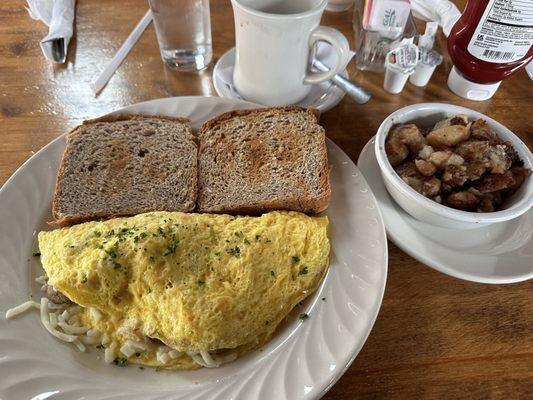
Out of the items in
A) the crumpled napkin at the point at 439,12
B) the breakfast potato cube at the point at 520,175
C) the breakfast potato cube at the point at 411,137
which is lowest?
the breakfast potato cube at the point at 520,175

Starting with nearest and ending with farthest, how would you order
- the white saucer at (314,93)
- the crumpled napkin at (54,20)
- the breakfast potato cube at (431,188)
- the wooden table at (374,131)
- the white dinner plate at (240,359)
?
the white dinner plate at (240,359)
the wooden table at (374,131)
the breakfast potato cube at (431,188)
the white saucer at (314,93)
the crumpled napkin at (54,20)

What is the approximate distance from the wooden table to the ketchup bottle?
0.28 feet

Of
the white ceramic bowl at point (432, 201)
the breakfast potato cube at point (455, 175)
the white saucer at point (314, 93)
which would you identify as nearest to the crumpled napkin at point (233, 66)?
the white saucer at point (314, 93)

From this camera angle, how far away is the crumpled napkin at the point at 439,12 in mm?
1971

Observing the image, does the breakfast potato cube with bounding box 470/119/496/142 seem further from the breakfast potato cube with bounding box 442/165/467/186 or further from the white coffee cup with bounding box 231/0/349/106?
the white coffee cup with bounding box 231/0/349/106

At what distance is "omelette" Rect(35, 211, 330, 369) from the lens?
3.43 feet

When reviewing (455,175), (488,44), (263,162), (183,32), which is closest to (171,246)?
(263,162)

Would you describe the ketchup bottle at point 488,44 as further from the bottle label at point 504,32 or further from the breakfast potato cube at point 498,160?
the breakfast potato cube at point 498,160

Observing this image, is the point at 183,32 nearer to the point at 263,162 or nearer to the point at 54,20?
the point at 54,20

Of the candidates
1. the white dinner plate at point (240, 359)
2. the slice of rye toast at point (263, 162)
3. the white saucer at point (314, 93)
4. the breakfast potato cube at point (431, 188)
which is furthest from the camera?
the white saucer at point (314, 93)

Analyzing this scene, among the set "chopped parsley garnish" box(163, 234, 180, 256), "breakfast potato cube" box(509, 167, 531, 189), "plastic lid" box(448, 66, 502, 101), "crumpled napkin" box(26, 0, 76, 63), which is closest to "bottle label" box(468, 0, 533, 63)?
"plastic lid" box(448, 66, 502, 101)

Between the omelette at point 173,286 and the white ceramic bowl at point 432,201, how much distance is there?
29cm

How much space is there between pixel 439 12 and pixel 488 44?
2.14 ft

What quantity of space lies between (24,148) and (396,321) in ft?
4.81
